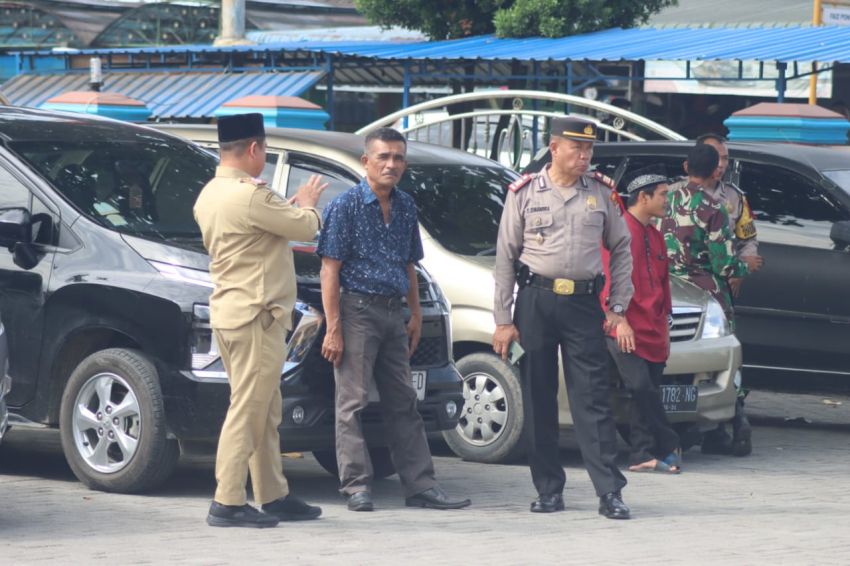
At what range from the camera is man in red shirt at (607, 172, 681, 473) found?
8.86 metres

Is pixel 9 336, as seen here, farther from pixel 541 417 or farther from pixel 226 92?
pixel 226 92

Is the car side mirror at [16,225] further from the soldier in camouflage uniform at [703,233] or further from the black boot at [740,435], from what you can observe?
the black boot at [740,435]

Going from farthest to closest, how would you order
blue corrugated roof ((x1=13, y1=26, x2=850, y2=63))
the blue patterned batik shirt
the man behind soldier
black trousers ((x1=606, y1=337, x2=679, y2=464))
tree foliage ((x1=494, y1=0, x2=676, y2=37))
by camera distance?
tree foliage ((x1=494, y1=0, x2=676, y2=37))
blue corrugated roof ((x1=13, y1=26, x2=850, y2=63))
the man behind soldier
black trousers ((x1=606, y1=337, x2=679, y2=464))
the blue patterned batik shirt

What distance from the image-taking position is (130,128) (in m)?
8.98

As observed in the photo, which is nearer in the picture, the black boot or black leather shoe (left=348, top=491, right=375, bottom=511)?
black leather shoe (left=348, top=491, right=375, bottom=511)

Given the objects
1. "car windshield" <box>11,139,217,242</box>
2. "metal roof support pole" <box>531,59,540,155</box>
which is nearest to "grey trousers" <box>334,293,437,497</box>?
"car windshield" <box>11,139,217,242</box>

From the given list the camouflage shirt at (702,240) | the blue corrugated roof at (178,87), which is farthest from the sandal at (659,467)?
the blue corrugated roof at (178,87)

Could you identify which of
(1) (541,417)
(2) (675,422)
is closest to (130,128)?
(1) (541,417)

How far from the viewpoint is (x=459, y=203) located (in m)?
9.70

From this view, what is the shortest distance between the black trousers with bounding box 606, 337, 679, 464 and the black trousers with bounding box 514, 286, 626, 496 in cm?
129

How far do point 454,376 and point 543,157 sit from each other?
3.53 m

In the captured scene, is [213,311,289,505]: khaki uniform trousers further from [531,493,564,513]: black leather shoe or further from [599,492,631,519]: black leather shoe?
[599,492,631,519]: black leather shoe

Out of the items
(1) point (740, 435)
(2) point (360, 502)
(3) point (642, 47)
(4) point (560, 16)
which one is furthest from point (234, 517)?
(4) point (560, 16)

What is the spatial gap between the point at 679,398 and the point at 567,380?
1.81m
